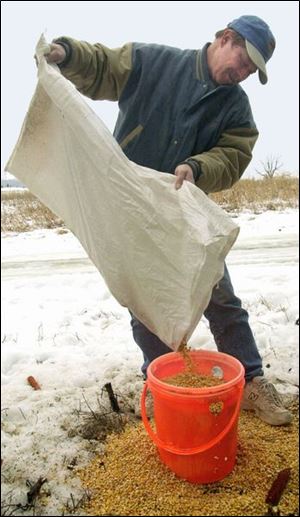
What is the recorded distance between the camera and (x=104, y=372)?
262 cm

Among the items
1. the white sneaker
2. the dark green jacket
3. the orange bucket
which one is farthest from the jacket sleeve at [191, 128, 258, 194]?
the white sneaker

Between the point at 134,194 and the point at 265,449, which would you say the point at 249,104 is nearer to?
the point at 134,194

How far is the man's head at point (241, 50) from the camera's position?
6.22 feet

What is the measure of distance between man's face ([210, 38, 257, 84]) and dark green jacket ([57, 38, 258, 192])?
4 cm

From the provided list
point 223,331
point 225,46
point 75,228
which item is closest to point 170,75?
point 225,46

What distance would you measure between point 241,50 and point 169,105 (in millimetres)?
370

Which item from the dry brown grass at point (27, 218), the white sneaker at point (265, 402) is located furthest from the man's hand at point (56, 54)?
the dry brown grass at point (27, 218)

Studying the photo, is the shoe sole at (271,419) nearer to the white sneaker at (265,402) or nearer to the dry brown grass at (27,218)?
the white sneaker at (265,402)

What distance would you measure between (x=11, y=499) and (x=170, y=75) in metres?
1.81

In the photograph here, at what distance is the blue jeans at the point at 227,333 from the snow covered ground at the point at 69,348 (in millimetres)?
273

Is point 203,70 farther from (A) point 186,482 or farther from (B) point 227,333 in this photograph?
(A) point 186,482

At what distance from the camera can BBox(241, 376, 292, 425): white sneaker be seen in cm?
207

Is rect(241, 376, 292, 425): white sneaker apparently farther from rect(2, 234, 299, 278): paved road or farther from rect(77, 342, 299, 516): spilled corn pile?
rect(2, 234, 299, 278): paved road

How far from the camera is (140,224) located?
1692mm
